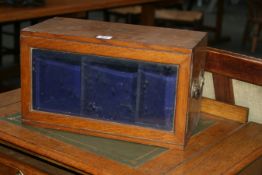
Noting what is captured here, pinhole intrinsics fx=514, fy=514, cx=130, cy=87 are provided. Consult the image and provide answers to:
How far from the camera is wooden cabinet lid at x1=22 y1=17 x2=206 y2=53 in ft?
4.19

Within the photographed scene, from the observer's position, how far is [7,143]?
4.63 feet

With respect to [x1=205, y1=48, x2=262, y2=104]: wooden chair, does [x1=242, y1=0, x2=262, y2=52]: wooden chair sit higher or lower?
lower

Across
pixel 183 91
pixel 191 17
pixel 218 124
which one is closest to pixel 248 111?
pixel 218 124

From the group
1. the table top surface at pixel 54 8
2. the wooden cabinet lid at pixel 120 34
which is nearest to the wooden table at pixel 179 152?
the wooden cabinet lid at pixel 120 34

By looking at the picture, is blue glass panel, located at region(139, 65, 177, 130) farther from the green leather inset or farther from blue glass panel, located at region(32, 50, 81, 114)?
blue glass panel, located at region(32, 50, 81, 114)

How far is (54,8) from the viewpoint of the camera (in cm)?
347

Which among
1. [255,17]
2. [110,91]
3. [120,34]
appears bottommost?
[255,17]

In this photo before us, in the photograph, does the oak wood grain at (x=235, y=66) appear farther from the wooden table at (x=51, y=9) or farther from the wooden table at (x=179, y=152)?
the wooden table at (x=51, y=9)

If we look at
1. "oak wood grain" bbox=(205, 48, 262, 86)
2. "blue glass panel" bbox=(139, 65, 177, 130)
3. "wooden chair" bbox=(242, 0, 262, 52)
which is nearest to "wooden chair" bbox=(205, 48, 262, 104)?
"oak wood grain" bbox=(205, 48, 262, 86)

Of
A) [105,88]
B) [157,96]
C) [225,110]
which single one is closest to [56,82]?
[105,88]

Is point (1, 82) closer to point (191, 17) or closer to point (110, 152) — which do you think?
point (191, 17)

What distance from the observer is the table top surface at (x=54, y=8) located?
320 centimetres

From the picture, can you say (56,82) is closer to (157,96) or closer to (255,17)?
(157,96)

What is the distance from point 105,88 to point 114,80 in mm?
36
